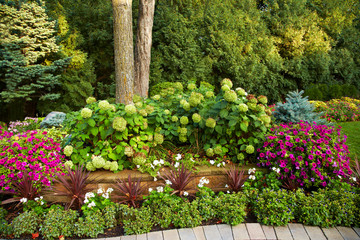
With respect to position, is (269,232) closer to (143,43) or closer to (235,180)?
(235,180)

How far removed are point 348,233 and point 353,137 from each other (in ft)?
10.1

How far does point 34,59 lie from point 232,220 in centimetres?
600

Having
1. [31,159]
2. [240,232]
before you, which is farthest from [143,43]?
[240,232]

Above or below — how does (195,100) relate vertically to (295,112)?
above

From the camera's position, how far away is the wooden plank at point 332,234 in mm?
2383

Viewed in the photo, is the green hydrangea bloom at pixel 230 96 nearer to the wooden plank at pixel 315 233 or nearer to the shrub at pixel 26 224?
the wooden plank at pixel 315 233

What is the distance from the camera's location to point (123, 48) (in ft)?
14.6

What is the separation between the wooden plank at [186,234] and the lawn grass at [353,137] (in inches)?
117

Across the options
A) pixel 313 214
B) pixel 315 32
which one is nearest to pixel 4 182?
pixel 313 214

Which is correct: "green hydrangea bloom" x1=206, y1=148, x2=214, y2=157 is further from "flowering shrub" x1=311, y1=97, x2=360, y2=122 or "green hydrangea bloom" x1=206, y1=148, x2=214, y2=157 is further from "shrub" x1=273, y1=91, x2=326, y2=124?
"flowering shrub" x1=311, y1=97, x2=360, y2=122

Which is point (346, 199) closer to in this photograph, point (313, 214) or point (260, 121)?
point (313, 214)

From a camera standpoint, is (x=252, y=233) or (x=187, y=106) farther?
(x=187, y=106)

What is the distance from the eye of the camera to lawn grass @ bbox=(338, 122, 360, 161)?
419 cm

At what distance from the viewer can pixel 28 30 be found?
613 centimetres
